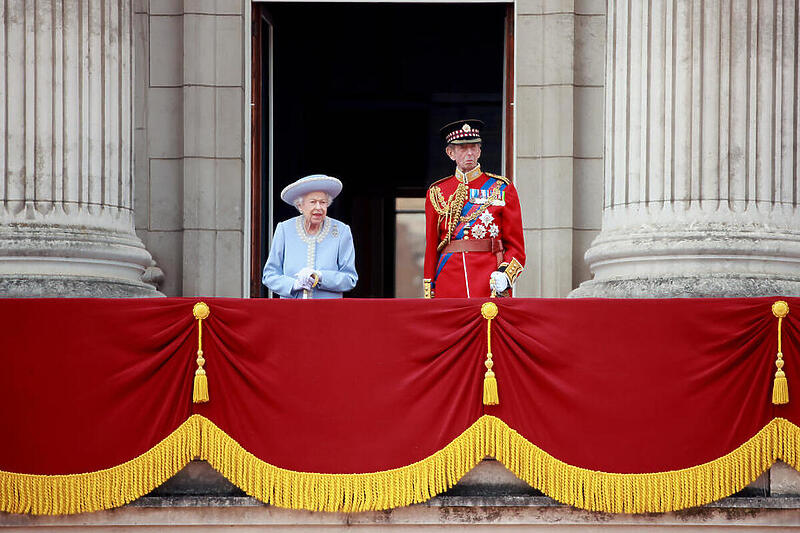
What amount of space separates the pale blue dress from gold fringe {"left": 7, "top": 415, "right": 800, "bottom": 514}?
1.67 m

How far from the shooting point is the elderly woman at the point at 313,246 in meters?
8.84

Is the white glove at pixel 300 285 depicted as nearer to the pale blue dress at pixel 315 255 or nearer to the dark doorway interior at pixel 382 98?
the pale blue dress at pixel 315 255

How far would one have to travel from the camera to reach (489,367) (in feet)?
24.9

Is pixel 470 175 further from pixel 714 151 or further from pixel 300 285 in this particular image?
pixel 714 151

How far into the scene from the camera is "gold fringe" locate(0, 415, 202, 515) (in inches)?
295

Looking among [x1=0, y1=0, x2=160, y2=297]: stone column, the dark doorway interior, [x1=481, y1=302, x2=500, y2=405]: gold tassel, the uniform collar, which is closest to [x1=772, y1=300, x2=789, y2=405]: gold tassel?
[x1=481, y1=302, x2=500, y2=405]: gold tassel

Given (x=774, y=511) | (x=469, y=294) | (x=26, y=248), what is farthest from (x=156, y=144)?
(x=774, y=511)

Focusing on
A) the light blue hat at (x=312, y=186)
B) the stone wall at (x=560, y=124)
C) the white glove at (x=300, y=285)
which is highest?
the stone wall at (x=560, y=124)

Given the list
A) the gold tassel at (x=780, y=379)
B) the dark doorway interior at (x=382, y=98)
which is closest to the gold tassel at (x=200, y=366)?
the gold tassel at (x=780, y=379)

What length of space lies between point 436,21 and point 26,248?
394 inches

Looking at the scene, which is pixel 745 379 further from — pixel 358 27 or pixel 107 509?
pixel 358 27

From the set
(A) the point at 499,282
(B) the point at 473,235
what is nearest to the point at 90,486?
(A) the point at 499,282

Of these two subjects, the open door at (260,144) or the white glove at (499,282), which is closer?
the white glove at (499,282)

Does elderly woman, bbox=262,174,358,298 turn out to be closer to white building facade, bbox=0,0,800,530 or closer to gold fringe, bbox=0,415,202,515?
white building facade, bbox=0,0,800,530
